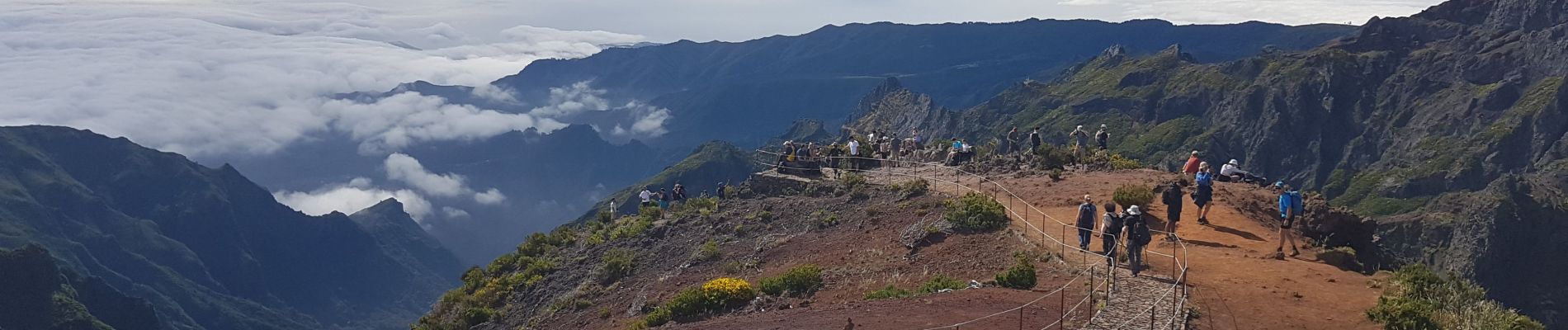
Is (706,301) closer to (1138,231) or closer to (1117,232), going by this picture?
(1117,232)

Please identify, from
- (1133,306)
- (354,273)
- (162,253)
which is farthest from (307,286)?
(1133,306)

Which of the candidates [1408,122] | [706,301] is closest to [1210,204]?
[706,301]

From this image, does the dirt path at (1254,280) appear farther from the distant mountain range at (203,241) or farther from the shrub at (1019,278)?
the distant mountain range at (203,241)

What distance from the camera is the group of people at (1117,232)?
21109mm

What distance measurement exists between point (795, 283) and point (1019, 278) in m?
5.63

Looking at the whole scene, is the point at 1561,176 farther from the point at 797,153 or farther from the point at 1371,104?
the point at 797,153

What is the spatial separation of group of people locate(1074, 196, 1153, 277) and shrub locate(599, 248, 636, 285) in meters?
15.4

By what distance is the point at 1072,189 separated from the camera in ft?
110

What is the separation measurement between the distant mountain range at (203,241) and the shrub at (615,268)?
90879 millimetres

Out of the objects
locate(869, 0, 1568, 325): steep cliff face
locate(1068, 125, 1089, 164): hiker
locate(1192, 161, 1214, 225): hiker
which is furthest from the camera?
locate(869, 0, 1568, 325): steep cliff face

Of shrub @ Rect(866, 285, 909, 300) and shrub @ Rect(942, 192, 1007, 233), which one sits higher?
shrub @ Rect(942, 192, 1007, 233)

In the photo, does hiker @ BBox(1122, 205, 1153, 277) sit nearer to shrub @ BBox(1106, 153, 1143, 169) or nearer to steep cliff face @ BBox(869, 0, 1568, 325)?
shrub @ BBox(1106, 153, 1143, 169)

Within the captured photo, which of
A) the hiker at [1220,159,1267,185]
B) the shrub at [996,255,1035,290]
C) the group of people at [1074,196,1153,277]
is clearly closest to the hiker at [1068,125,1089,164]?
the hiker at [1220,159,1267,185]

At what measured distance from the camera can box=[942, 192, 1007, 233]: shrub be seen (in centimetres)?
2784
